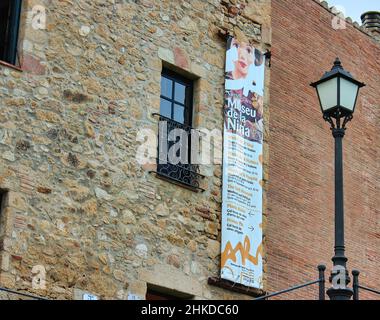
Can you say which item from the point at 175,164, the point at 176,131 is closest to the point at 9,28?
the point at 176,131

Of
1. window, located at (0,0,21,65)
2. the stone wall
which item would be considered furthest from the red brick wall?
window, located at (0,0,21,65)

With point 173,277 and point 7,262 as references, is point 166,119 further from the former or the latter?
point 7,262

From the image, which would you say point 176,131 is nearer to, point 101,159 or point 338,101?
point 101,159

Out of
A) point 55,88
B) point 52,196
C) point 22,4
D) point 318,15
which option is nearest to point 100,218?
point 52,196

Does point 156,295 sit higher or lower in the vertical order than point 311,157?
lower

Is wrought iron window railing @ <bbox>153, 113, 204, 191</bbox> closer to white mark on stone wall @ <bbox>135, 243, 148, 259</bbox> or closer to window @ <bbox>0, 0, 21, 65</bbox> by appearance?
white mark on stone wall @ <bbox>135, 243, 148, 259</bbox>

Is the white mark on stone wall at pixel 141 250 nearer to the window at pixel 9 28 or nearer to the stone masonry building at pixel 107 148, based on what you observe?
the stone masonry building at pixel 107 148

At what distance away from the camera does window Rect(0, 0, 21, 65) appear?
54.3 ft

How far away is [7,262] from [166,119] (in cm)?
409

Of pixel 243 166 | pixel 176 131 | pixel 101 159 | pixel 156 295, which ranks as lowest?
pixel 156 295

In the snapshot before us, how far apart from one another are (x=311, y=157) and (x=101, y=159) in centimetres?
801

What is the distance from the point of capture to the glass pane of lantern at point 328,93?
14.3 meters

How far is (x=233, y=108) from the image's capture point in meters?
19.1

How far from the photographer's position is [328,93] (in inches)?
567
